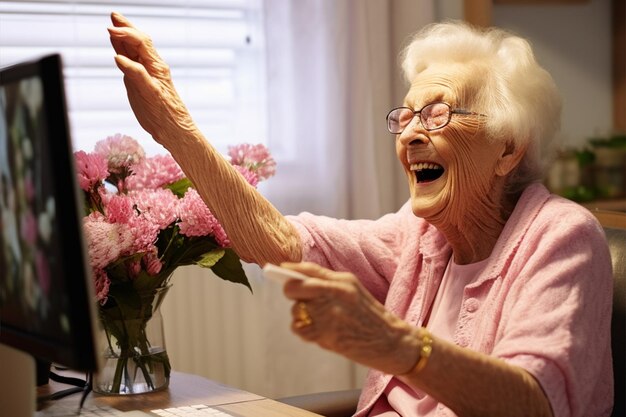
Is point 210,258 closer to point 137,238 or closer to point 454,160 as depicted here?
point 137,238

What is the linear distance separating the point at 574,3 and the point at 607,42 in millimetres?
229

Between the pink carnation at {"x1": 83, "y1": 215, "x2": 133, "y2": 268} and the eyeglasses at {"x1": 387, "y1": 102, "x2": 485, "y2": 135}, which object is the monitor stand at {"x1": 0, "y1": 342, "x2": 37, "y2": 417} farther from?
the eyeglasses at {"x1": 387, "y1": 102, "x2": 485, "y2": 135}

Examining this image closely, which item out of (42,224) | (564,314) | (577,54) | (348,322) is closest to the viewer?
(42,224)

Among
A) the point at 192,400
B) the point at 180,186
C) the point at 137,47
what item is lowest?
the point at 192,400

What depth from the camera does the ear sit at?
1585 mm

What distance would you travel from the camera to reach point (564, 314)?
133 centimetres

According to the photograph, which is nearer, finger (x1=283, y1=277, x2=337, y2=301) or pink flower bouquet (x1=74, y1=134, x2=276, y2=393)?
finger (x1=283, y1=277, x2=337, y2=301)

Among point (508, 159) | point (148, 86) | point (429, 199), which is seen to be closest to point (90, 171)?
point (148, 86)

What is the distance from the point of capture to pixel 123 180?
154cm

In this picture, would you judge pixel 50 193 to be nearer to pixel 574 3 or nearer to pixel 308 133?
pixel 308 133

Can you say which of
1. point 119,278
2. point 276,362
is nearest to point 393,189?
point 276,362

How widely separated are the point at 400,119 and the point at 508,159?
203mm

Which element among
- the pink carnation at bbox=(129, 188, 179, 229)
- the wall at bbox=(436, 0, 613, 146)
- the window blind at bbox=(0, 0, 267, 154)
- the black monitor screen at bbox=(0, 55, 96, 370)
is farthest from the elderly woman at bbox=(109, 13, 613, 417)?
the wall at bbox=(436, 0, 613, 146)

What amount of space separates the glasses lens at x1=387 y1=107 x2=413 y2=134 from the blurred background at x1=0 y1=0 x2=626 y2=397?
0.95 metres
